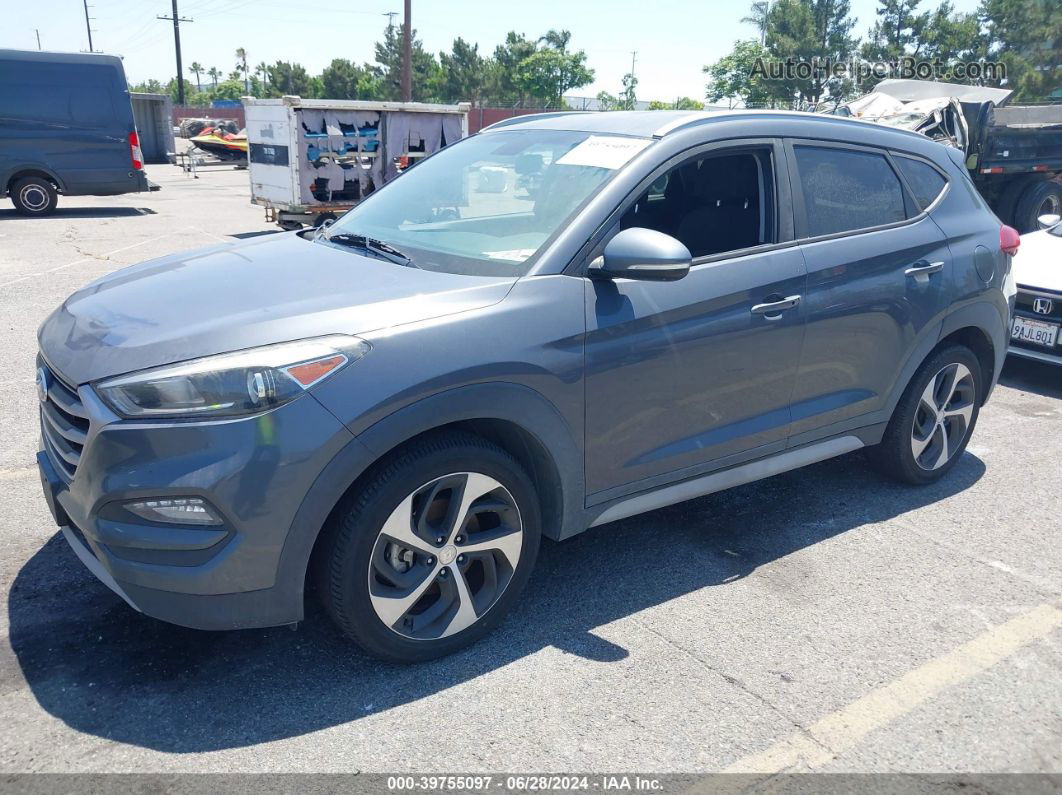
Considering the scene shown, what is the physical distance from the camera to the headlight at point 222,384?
2.55 metres

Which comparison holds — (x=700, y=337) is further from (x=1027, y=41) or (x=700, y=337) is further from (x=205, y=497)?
(x=1027, y=41)

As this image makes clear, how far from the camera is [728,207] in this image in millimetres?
3832

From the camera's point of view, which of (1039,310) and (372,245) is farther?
(1039,310)

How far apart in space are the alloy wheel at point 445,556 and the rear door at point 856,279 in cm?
153

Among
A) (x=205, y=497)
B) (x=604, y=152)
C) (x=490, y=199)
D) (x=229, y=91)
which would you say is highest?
(x=229, y=91)

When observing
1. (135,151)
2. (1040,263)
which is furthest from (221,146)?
(1040,263)

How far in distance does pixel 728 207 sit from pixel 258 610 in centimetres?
249

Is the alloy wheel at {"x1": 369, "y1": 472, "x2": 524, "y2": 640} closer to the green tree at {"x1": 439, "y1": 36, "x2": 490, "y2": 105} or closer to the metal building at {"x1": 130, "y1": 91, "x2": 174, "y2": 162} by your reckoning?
the metal building at {"x1": 130, "y1": 91, "x2": 174, "y2": 162}

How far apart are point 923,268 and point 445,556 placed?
8.93 feet

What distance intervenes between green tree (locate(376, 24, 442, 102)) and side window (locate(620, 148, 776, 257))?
2978 inches

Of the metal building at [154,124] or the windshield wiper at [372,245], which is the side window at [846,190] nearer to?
the windshield wiper at [372,245]

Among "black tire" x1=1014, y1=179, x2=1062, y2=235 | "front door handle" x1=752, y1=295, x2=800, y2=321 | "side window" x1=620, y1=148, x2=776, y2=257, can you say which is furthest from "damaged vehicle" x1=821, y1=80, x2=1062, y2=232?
"front door handle" x1=752, y1=295, x2=800, y2=321

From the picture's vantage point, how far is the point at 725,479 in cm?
372

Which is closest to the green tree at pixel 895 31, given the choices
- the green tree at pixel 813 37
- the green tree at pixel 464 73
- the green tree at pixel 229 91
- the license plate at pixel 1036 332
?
the green tree at pixel 813 37
